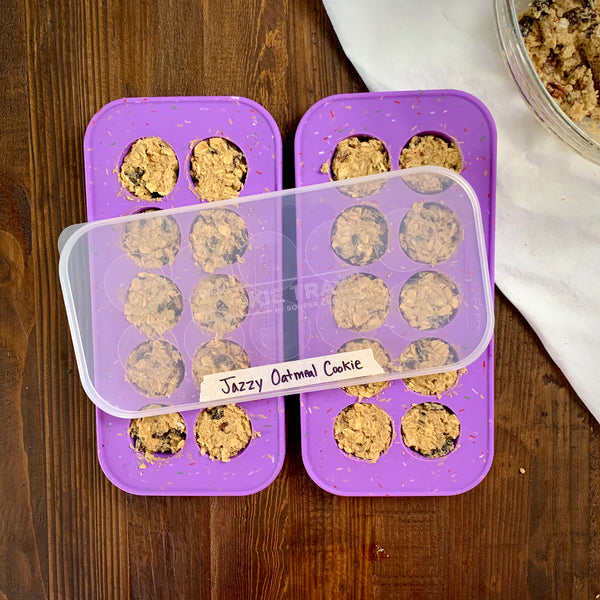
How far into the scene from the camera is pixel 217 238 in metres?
0.78

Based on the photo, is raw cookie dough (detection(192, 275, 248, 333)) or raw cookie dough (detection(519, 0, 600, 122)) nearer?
raw cookie dough (detection(519, 0, 600, 122))

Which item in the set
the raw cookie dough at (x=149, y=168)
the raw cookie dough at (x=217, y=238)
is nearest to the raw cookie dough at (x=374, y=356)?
the raw cookie dough at (x=217, y=238)

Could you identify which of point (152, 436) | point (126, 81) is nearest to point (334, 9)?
point (126, 81)

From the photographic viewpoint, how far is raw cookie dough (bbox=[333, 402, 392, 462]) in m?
0.80

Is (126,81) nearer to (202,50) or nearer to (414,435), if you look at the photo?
(202,50)

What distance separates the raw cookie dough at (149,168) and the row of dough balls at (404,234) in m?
0.28

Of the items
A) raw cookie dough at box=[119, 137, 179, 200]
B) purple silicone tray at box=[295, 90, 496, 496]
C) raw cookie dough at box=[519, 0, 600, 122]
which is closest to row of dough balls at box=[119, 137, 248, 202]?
raw cookie dough at box=[119, 137, 179, 200]

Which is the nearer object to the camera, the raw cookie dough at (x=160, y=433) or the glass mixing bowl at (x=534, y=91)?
the glass mixing bowl at (x=534, y=91)

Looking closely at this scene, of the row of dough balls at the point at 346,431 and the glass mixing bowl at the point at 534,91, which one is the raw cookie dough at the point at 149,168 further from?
the glass mixing bowl at the point at 534,91

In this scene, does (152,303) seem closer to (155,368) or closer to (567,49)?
(155,368)

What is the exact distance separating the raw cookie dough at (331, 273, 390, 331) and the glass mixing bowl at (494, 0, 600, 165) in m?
0.33

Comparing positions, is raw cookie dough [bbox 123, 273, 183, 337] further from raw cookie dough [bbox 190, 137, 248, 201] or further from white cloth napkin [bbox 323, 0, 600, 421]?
white cloth napkin [bbox 323, 0, 600, 421]

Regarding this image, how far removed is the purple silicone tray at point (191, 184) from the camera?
787 mm

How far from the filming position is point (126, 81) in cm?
83
